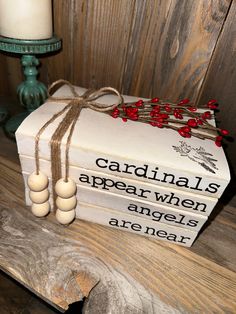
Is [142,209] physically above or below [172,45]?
below

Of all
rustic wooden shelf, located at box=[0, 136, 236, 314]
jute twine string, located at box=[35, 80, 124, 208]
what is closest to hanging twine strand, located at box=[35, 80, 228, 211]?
jute twine string, located at box=[35, 80, 124, 208]

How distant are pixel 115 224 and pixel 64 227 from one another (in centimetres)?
12

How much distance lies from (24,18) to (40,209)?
467mm

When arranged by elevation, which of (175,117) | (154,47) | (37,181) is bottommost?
(37,181)

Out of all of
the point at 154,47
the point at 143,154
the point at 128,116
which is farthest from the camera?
the point at 154,47

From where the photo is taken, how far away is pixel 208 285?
480 mm

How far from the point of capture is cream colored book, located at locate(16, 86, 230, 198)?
44cm

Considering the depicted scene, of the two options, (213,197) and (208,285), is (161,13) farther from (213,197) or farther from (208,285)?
(208,285)

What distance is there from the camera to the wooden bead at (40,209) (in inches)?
21.1

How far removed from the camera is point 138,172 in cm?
46

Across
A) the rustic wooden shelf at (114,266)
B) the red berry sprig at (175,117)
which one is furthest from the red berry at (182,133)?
the rustic wooden shelf at (114,266)

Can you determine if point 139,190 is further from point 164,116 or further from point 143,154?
point 164,116

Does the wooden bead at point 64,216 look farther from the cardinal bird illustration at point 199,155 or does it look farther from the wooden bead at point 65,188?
the cardinal bird illustration at point 199,155

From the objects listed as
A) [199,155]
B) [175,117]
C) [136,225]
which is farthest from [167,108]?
[136,225]
